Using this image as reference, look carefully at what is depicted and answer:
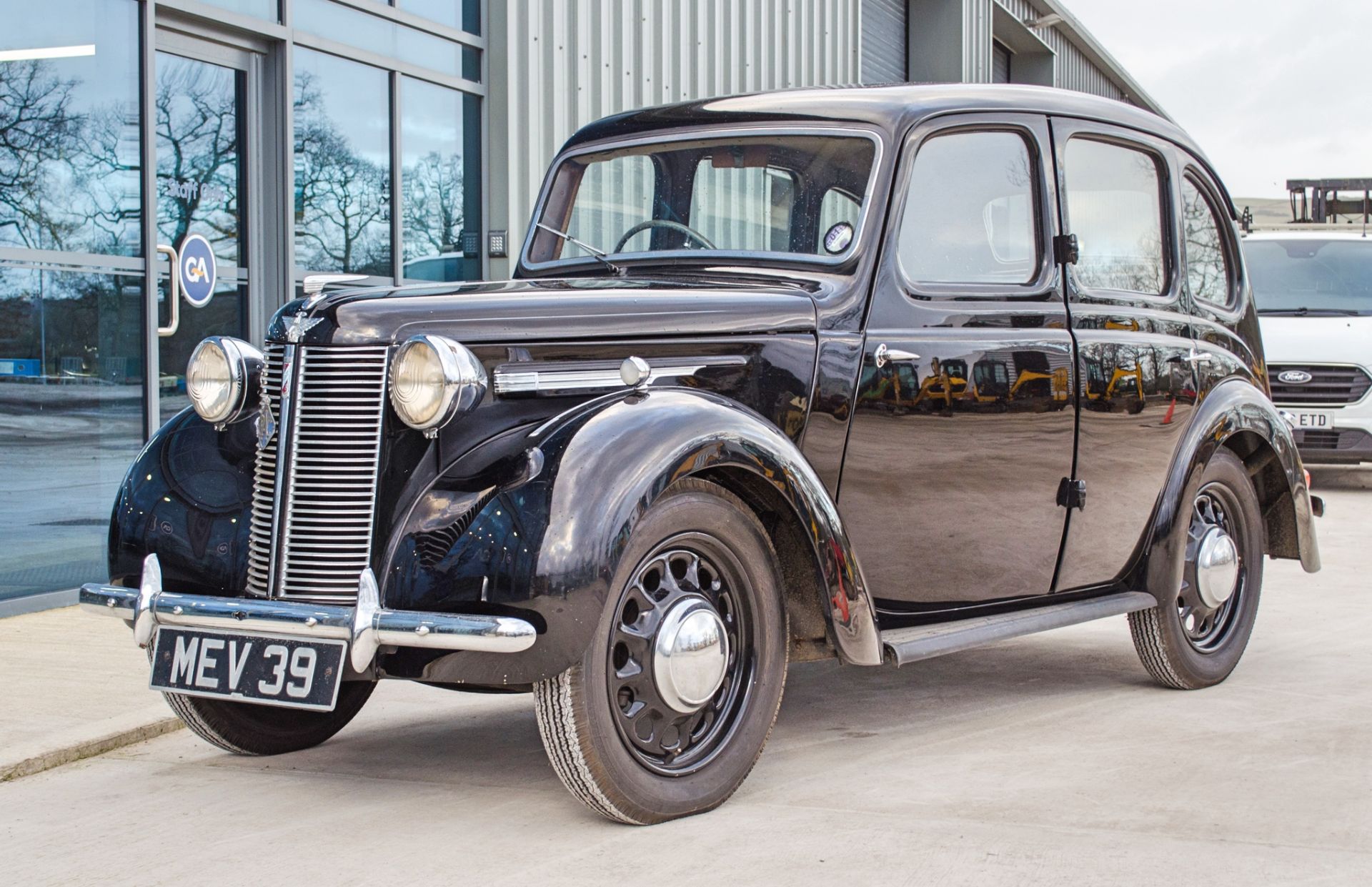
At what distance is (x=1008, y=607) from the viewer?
494 cm

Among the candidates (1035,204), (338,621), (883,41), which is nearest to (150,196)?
(1035,204)

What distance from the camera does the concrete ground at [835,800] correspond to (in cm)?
344

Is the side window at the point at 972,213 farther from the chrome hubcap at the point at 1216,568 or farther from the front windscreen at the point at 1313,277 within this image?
the front windscreen at the point at 1313,277

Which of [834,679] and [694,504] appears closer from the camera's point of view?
[694,504]

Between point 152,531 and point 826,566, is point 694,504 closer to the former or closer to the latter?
point 826,566

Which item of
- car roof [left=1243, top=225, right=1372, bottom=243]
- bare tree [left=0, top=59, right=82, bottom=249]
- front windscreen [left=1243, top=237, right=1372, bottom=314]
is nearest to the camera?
bare tree [left=0, top=59, right=82, bottom=249]

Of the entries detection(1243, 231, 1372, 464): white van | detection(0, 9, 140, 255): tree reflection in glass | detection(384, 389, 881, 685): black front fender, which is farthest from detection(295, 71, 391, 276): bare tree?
detection(1243, 231, 1372, 464): white van

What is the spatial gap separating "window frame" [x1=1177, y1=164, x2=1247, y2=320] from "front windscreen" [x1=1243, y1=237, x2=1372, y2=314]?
25.2ft

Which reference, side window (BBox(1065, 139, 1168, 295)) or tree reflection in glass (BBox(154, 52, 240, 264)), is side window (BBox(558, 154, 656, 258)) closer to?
side window (BBox(1065, 139, 1168, 295))

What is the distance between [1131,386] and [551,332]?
2191 millimetres

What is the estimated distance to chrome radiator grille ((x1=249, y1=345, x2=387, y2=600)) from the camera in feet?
12.2

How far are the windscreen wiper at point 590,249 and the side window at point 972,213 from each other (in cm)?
89

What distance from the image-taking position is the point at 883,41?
1903 centimetres

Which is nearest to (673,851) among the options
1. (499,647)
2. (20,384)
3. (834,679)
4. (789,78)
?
(499,647)
